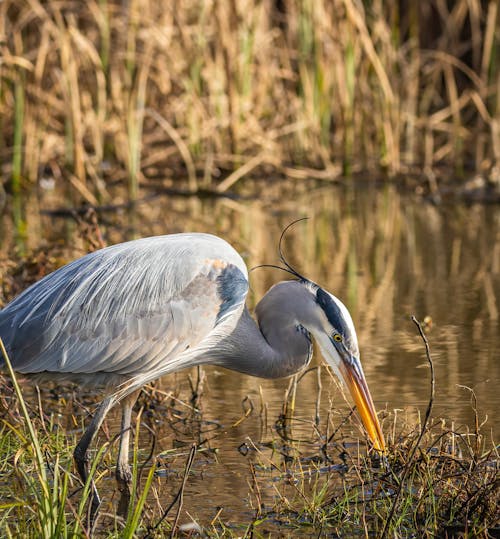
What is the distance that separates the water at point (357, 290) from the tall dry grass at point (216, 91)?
0.54m

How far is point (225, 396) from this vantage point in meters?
5.43

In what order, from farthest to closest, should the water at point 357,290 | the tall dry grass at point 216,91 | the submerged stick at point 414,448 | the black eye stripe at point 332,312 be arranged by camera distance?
the tall dry grass at point 216,91 < the water at point 357,290 < the black eye stripe at point 332,312 < the submerged stick at point 414,448

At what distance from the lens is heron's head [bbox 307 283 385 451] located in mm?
4227

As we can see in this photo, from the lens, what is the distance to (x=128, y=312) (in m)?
4.45

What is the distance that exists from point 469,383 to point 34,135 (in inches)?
285

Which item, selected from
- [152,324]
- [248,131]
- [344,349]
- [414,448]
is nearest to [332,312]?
[344,349]

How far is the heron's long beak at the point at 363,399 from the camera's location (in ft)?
13.6

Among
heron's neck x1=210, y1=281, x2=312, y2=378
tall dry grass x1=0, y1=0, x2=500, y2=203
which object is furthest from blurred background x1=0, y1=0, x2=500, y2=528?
heron's neck x1=210, y1=281, x2=312, y2=378

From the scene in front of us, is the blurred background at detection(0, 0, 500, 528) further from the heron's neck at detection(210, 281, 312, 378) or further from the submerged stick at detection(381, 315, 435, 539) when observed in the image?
the submerged stick at detection(381, 315, 435, 539)

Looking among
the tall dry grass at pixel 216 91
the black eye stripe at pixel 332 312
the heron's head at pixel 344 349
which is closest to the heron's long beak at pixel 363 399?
the heron's head at pixel 344 349

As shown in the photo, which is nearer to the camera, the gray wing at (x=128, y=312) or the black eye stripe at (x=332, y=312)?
the black eye stripe at (x=332, y=312)

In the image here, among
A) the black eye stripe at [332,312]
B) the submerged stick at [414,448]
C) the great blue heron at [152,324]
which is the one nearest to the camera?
the submerged stick at [414,448]

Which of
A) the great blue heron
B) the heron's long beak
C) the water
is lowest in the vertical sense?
the water

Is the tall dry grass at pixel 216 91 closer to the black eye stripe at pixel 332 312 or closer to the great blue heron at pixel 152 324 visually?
the great blue heron at pixel 152 324
